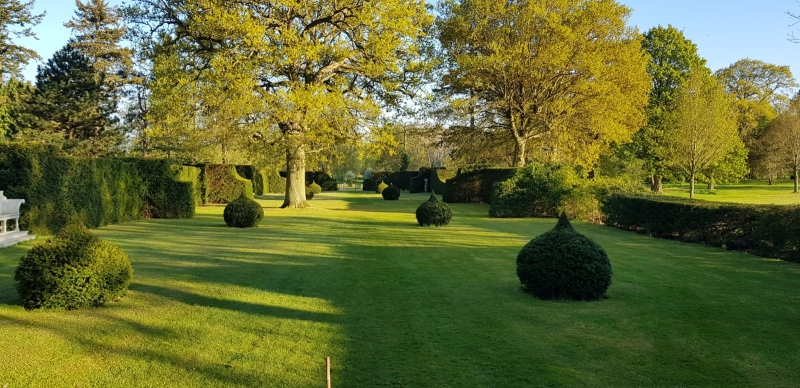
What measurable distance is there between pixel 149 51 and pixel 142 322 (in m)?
23.5

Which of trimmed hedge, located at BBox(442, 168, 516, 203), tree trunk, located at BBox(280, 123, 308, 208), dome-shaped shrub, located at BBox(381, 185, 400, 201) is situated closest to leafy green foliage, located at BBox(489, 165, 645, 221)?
tree trunk, located at BBox(280, 123, 308, 208)

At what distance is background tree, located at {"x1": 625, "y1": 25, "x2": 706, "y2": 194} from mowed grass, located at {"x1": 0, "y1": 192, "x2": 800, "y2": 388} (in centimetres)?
3082

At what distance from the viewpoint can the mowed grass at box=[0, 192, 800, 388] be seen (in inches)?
178

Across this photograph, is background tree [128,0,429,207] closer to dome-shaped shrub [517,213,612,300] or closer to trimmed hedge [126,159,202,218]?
trimmed hedge [126,159,202,218]

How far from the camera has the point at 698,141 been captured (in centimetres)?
3112

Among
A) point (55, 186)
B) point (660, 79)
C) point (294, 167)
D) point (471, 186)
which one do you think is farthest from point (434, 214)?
point (660, 79)

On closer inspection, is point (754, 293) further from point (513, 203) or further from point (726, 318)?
point (513, 203)

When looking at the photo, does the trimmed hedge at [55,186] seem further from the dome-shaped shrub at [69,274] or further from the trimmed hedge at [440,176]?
the trimmed hedge at [440,176]

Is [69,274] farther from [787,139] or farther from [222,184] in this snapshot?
[787,139]

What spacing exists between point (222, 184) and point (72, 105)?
38.9 ft

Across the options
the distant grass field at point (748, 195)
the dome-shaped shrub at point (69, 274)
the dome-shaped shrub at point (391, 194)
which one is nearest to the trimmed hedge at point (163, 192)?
the dome-shaped shrub at point (69, 274)

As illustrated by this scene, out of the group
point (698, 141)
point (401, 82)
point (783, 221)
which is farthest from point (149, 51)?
point (698, 141)

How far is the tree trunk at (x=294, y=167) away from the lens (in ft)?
82.3

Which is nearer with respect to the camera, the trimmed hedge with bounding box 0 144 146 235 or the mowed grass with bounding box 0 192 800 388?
the mowed grass with bounding box 0 192 800 388
